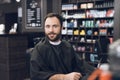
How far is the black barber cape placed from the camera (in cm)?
194

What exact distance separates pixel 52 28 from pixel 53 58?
246 millimetres

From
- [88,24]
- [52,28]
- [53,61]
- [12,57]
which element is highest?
[52,28]

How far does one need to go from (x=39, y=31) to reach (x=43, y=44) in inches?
182

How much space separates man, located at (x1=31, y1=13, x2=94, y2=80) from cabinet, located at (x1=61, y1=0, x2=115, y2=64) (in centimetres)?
458

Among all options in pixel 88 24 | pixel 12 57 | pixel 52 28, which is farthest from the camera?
pixel 88 24

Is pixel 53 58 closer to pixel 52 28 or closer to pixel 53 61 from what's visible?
A: pixel 53 61

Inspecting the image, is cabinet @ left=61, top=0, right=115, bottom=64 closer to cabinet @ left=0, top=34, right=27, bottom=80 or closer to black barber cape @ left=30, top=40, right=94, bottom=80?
cabinet @ left=0, top=34, right=27, bottom=80

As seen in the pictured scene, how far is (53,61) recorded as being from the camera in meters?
2.05

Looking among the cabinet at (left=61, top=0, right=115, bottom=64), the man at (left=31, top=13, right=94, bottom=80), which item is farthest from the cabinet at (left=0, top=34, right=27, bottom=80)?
the man at (left=31, top=13, right=94, bottom=80)

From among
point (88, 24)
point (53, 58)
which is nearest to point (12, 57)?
point (88, 24)

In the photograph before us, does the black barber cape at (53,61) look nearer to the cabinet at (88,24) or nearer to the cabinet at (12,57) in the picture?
the cabinet at (12,57)

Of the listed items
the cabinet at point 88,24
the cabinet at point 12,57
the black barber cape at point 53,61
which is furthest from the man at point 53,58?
the cabinet at point 88,24

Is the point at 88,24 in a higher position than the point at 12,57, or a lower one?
higher

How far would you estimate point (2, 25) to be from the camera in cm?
871
